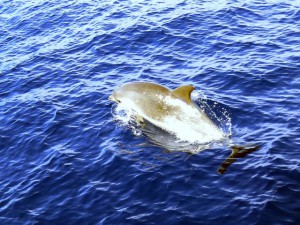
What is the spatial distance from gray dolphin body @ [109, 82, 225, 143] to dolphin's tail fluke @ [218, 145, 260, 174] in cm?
98

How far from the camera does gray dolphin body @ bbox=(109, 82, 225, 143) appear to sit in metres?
16.0

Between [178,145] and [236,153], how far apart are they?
224 centimetres

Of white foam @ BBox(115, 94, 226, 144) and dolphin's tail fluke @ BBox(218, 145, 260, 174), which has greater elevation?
white foam @ BBox(115, 94, 226, 144)

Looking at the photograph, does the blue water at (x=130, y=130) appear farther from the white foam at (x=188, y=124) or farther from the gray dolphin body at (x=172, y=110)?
the gray dolphin body at (x=172, y=110)

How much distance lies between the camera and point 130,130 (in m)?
17.5

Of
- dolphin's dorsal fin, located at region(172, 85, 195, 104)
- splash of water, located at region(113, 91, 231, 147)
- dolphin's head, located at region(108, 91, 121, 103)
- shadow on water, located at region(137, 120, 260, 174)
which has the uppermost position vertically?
dolphin's dorsal fin, located at region(172, 85, 195, 104)

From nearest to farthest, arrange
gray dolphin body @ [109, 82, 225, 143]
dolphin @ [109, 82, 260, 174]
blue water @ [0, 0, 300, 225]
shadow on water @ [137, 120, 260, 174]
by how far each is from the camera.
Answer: blue water @ [0, 0, 300, 225] < shadow on water @ [137, 120, 260, 174] < dolphin @ [109, 82, 260, 174] < gray dolphin body @ [109, 82, 225, 143]

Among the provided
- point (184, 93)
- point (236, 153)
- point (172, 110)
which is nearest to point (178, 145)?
point (172, 110)

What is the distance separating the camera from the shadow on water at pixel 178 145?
14.5 m

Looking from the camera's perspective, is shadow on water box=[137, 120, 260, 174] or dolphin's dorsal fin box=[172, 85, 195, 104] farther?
dolphin's dorsal fin box=[172, 85, 195, 104]

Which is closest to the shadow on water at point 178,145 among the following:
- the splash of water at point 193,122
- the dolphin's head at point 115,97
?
the splash of water at point 193,122

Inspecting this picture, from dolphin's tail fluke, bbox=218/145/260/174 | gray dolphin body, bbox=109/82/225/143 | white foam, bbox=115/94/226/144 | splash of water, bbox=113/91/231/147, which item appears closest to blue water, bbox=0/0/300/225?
dolphin's tail fluke, bbox=218/145/260/174

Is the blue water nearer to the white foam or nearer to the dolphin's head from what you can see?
the dolphin's head

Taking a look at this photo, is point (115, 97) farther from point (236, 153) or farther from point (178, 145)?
point (236, 153)
